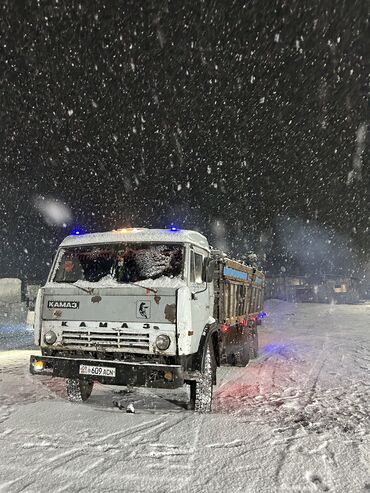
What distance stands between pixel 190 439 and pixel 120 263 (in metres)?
2.67

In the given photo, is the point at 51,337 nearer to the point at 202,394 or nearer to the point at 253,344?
the point at 202,394

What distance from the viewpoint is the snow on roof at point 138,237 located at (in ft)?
20.8

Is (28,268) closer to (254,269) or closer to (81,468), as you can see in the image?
(254,269)

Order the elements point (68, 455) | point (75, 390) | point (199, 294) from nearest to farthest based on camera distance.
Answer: point (68, 455)
point (199, 294)
point (75, 390)

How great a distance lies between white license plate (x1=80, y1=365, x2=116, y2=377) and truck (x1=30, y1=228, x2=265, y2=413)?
0.5 inches

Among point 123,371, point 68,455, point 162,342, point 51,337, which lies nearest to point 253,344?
point 162,342

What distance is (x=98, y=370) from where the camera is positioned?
18.5 ft

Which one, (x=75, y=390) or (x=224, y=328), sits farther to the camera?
(x=224, y=328)

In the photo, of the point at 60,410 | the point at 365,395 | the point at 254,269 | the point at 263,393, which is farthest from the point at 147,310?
the point at 254,269

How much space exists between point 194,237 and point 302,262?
254ft

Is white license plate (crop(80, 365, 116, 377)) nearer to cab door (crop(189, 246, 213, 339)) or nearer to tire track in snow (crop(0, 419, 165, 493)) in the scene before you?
tire track in snow (crop(0, 419, 165, 493))

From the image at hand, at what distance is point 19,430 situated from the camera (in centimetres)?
510

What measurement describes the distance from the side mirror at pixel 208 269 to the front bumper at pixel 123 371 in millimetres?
1500

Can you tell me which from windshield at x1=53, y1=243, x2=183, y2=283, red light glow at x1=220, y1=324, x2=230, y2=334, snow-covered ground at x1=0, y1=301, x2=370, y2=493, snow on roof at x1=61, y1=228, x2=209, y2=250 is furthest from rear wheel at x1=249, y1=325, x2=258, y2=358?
windshield at x1=53, y1=243, x2=183, y2=283
